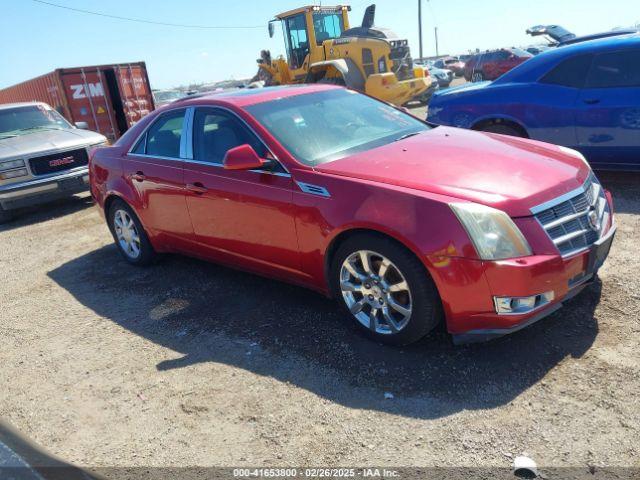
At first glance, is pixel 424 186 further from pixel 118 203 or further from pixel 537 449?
pixel 118 203

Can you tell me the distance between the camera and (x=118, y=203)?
545 centimetres

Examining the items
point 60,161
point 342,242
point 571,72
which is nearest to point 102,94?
point 60,161

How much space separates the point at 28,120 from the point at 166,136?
6172mm

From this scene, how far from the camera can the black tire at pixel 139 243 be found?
206 inches

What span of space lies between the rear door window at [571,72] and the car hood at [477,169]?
8.46 ft

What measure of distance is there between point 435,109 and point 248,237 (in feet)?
13.3

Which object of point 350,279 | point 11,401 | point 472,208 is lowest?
point 11,401

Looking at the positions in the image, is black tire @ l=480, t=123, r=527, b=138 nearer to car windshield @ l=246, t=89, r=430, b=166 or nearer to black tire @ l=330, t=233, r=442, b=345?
car windshield @ l=246, t=89, r=430, b=166

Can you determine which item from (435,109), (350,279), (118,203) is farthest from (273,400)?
(435,109)

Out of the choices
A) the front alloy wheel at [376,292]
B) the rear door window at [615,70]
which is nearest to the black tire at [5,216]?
the front alloy wheel at [376,292]

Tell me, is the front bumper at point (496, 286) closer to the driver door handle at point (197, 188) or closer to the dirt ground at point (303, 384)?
the dirt ground at point (303, 384)

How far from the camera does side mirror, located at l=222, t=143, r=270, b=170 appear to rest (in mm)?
3619

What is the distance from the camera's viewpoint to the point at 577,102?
5.86 metres

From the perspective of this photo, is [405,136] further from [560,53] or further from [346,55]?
[346,55]
